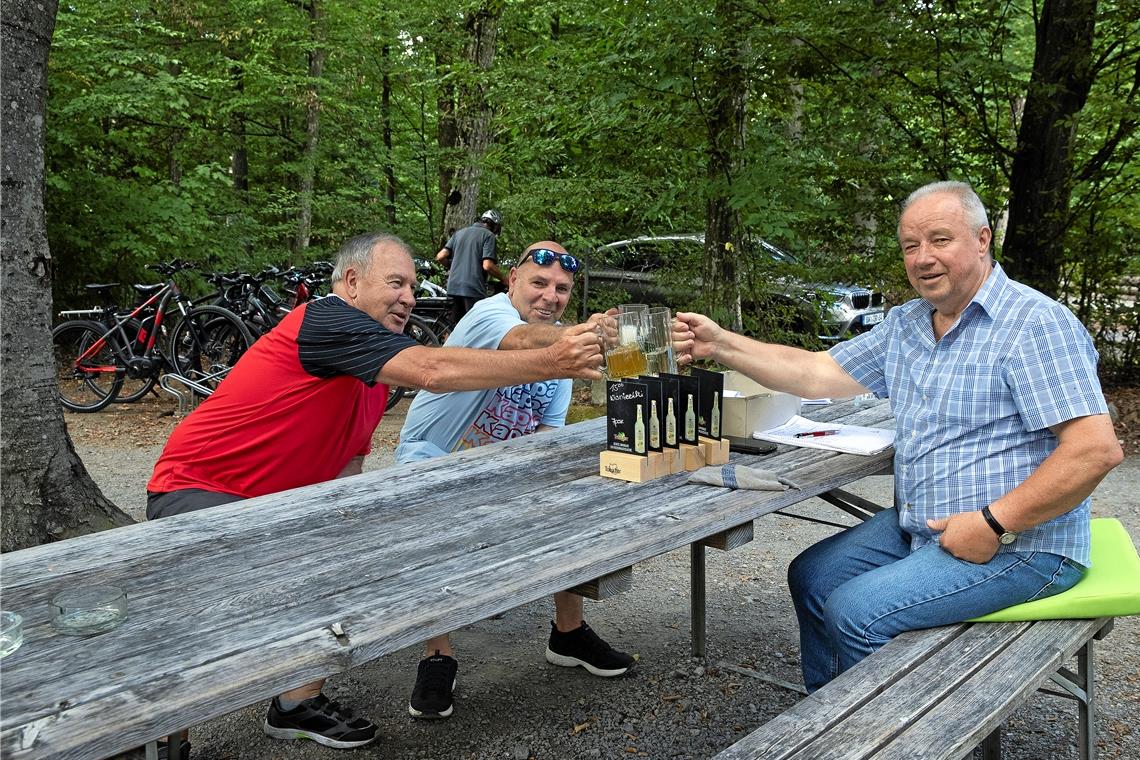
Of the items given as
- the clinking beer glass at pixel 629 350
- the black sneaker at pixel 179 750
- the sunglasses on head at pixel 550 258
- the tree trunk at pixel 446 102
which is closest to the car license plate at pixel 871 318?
the tree trunk at pixel 446 102

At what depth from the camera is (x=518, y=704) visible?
3.15 m

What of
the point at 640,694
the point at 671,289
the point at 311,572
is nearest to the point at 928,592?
the point at 640,694

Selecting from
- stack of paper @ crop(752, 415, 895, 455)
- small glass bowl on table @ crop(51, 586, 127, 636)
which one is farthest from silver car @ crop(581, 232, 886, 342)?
small glass bowl on table @ crop(51, 586, 127, 636)

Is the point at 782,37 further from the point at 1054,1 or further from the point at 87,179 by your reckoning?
the point at 87,179

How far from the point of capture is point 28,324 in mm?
4105

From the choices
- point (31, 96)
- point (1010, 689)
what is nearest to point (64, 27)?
point (31, 96)

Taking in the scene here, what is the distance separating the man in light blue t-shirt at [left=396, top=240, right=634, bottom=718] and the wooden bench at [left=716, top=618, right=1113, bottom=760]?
1.38 m

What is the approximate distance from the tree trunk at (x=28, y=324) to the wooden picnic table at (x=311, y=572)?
237cm

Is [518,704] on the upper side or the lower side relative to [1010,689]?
lower

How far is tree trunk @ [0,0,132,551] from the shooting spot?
4.01 meters

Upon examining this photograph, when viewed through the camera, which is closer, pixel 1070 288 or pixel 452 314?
pixel 1070 288

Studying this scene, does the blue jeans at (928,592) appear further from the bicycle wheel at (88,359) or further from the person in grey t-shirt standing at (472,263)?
the bicycle wheel at (88,359)

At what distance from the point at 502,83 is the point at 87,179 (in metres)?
5.22

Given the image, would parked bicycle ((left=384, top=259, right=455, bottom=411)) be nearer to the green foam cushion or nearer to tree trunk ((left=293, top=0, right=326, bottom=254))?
tree trunk ((left=293, top=0, right=326, bottom=254))
